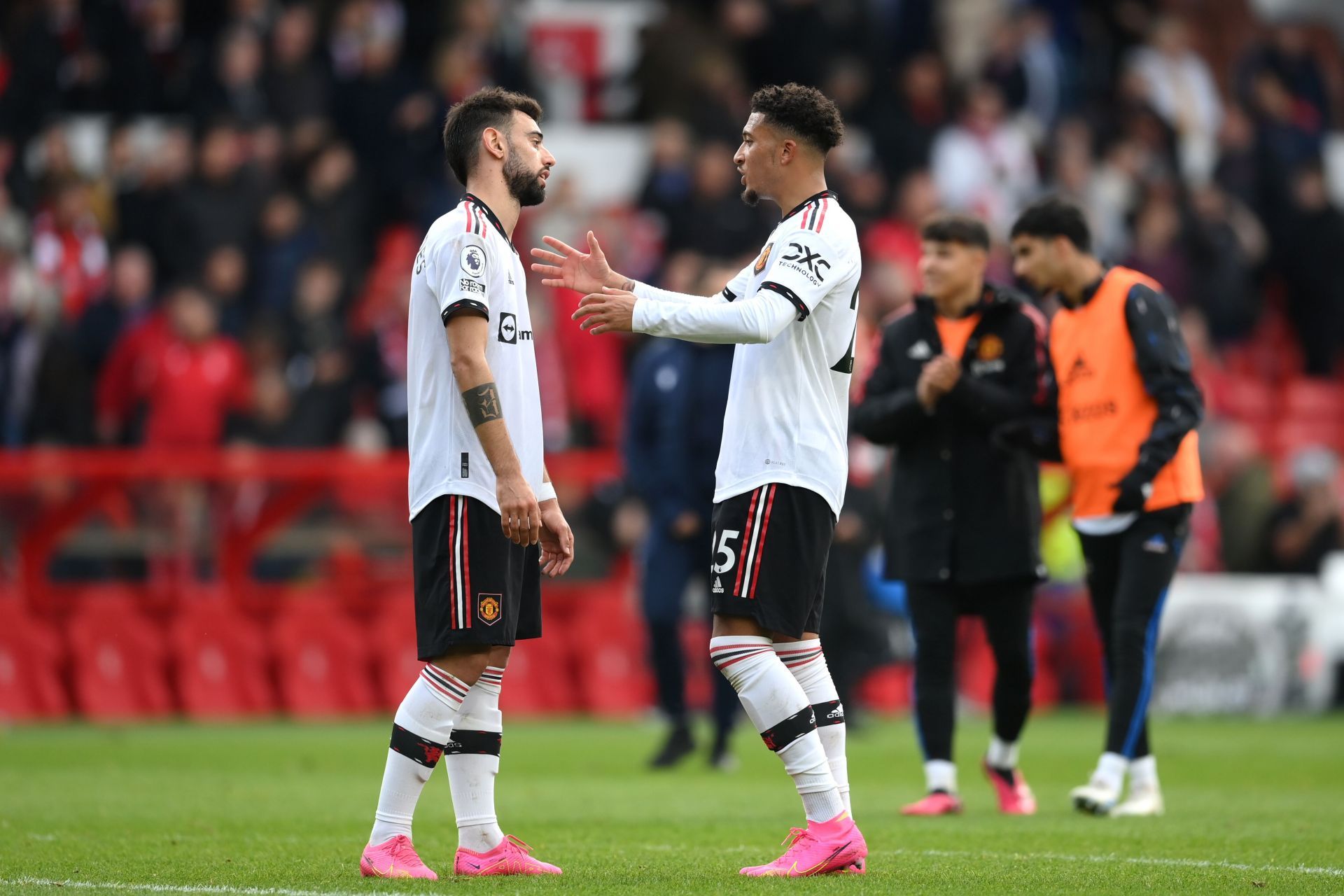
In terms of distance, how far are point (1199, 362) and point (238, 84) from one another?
9.90 metres

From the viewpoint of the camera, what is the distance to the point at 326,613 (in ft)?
51.2

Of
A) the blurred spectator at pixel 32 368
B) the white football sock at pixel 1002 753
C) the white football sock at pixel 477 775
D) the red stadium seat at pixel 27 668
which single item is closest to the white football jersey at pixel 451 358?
the white football sock at pixel 477 775

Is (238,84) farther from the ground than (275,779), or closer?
farther from the ground

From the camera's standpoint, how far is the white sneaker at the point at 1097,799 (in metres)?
8.90

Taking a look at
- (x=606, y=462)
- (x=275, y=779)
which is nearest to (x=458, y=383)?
(x=275, y=779)

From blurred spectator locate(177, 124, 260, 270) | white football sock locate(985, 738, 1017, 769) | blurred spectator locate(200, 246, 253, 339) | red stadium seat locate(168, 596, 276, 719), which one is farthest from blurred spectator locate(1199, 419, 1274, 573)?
white football sock locate(985, 738, 1017, 769)

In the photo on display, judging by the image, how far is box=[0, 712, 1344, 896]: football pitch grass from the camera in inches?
259

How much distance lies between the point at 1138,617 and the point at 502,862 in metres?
3.59

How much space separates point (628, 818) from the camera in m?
8.84

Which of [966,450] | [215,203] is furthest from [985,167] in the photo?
[966,450]

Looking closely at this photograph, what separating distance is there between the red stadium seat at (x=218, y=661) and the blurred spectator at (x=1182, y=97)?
13.0 meters

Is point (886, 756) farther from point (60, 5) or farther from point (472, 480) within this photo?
point (60, 5)

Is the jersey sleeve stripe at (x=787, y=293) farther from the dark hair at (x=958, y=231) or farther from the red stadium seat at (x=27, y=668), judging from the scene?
the red stadium seat at (x=27, y=668)

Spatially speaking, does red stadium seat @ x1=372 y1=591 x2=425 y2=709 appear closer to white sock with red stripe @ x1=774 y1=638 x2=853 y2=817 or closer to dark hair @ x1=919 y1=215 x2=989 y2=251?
dark hair @ x1=919 y1=215 x2=989 y2=251
